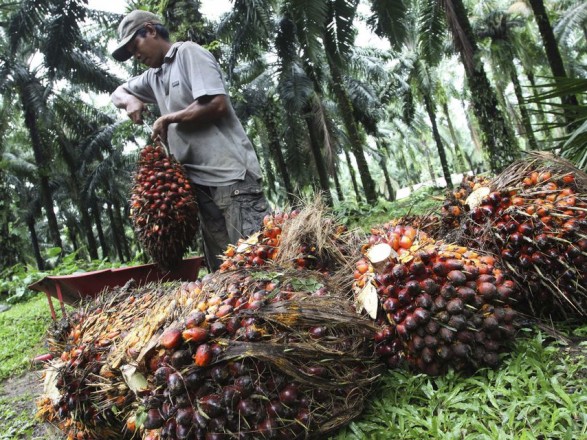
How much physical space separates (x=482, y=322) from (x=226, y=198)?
1684 mm

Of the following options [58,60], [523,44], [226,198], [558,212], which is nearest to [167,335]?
[558,212]

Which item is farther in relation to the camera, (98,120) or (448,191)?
(98,120)

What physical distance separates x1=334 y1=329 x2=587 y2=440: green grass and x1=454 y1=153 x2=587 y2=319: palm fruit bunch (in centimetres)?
17

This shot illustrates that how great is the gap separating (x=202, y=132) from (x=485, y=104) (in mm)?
5217

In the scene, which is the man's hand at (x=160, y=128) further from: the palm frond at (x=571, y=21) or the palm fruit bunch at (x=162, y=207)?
the palm frond at (x=571, y=21)

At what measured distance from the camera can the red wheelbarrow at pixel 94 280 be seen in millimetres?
2412

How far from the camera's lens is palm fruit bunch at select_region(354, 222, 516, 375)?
124 centimetres

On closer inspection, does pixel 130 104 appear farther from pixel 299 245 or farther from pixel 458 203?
pixel 458 203

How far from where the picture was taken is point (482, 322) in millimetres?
1252

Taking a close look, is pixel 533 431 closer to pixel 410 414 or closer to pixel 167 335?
pixel 410 414

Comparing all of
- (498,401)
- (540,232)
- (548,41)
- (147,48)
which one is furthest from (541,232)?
(548,41)

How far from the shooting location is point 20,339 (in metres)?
4.06

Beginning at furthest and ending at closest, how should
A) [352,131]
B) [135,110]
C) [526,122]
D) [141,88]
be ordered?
[352,131], [526,122], [141,88], [135,110]

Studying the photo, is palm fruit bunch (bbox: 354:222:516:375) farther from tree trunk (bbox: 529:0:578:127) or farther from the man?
tree trunk (bbox: 529:0:578:127)
